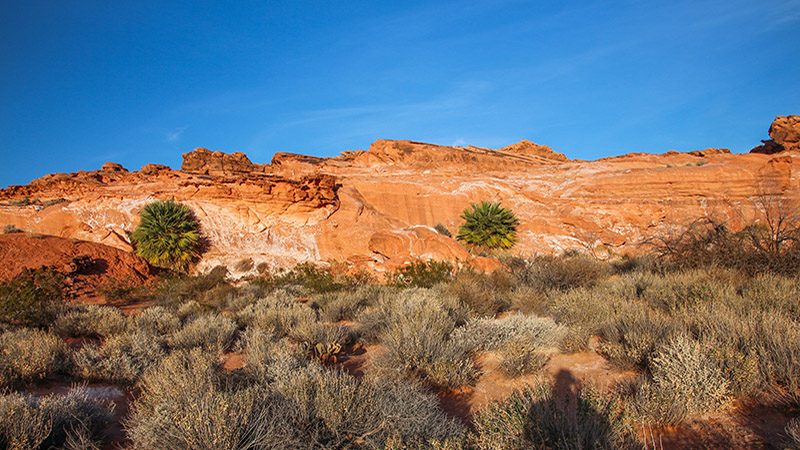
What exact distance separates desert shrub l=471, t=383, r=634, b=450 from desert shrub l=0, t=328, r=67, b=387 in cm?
528

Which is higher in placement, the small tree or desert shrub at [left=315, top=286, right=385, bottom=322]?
the small tree

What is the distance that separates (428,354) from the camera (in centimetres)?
505

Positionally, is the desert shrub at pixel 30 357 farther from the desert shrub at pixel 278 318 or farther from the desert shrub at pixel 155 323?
the desert shrub at pixel 278 318

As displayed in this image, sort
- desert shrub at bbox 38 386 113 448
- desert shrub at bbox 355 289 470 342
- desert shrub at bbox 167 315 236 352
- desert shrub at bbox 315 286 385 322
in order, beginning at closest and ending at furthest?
desert shrub at bbox 38 386 113 448
desert shrub at bbox 167 315 236 352
desert shrub at bbox 355 289 470 342
desert shrub at bbox 315 286 385 322

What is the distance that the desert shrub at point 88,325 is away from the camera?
733 centimetres

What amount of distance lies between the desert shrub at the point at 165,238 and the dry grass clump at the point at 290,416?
14.1 meters

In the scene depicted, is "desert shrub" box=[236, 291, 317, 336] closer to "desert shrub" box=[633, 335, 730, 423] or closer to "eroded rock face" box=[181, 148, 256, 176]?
"desert shrub" box=[633, 335, 730, 423]

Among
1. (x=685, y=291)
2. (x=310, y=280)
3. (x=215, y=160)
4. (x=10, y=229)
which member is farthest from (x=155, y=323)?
(x=215, y=160)

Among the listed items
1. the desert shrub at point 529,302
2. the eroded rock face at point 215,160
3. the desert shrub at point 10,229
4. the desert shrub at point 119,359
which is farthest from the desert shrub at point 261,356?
the eroded rock face at point 215,160

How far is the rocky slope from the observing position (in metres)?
18.0

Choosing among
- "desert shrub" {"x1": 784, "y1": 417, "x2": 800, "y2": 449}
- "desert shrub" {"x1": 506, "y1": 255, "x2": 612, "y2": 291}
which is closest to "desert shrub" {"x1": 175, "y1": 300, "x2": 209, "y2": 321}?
"desert shrub" {"x1": 506, "y1": 255, "x2": 612, "y2": 291}

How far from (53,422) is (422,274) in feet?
33.9

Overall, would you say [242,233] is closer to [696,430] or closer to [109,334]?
[109,334]

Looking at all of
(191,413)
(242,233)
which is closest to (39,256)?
(242,233)
